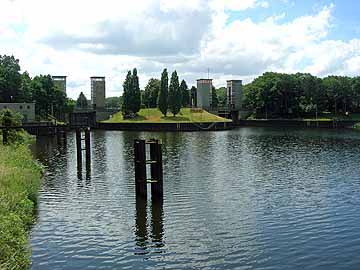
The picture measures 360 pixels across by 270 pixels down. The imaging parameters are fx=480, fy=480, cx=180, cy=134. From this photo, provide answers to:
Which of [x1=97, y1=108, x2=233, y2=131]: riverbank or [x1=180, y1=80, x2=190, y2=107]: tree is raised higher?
[x1=180, y1=80, x2=190, y2=107]: tree

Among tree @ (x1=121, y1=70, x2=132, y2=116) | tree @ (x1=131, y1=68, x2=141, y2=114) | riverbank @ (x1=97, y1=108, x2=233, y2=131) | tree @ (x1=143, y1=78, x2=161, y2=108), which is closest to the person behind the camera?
riverbank @ (x1=97, y1=108, x2=233, y2=131)

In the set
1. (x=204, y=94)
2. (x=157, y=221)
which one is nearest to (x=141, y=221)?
(x=157, y=221)

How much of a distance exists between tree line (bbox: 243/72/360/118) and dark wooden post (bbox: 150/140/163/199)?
14735 cm

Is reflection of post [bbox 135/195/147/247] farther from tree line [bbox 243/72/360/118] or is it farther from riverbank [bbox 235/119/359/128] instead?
tree line [bbox 243/72/360/118]

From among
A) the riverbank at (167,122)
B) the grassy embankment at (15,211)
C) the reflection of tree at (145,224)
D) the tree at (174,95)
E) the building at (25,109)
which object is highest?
the tree at (174,95)

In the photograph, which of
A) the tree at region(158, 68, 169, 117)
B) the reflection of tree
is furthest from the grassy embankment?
the tree at region(158, 68, 169, 117)

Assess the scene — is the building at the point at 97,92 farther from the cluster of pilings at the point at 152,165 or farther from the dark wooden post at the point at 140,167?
the cluster of pilings at the point at 152,165

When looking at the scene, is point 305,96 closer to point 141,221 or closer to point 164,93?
point 164,93

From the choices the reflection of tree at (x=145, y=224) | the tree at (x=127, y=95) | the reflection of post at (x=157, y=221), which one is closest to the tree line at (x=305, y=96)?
the tree at (x=127, y=95)

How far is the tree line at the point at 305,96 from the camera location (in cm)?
17505

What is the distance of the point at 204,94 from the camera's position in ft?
588

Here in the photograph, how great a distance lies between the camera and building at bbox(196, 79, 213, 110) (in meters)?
179

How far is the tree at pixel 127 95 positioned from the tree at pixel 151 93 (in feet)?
71.2

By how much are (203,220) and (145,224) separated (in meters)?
3.44
